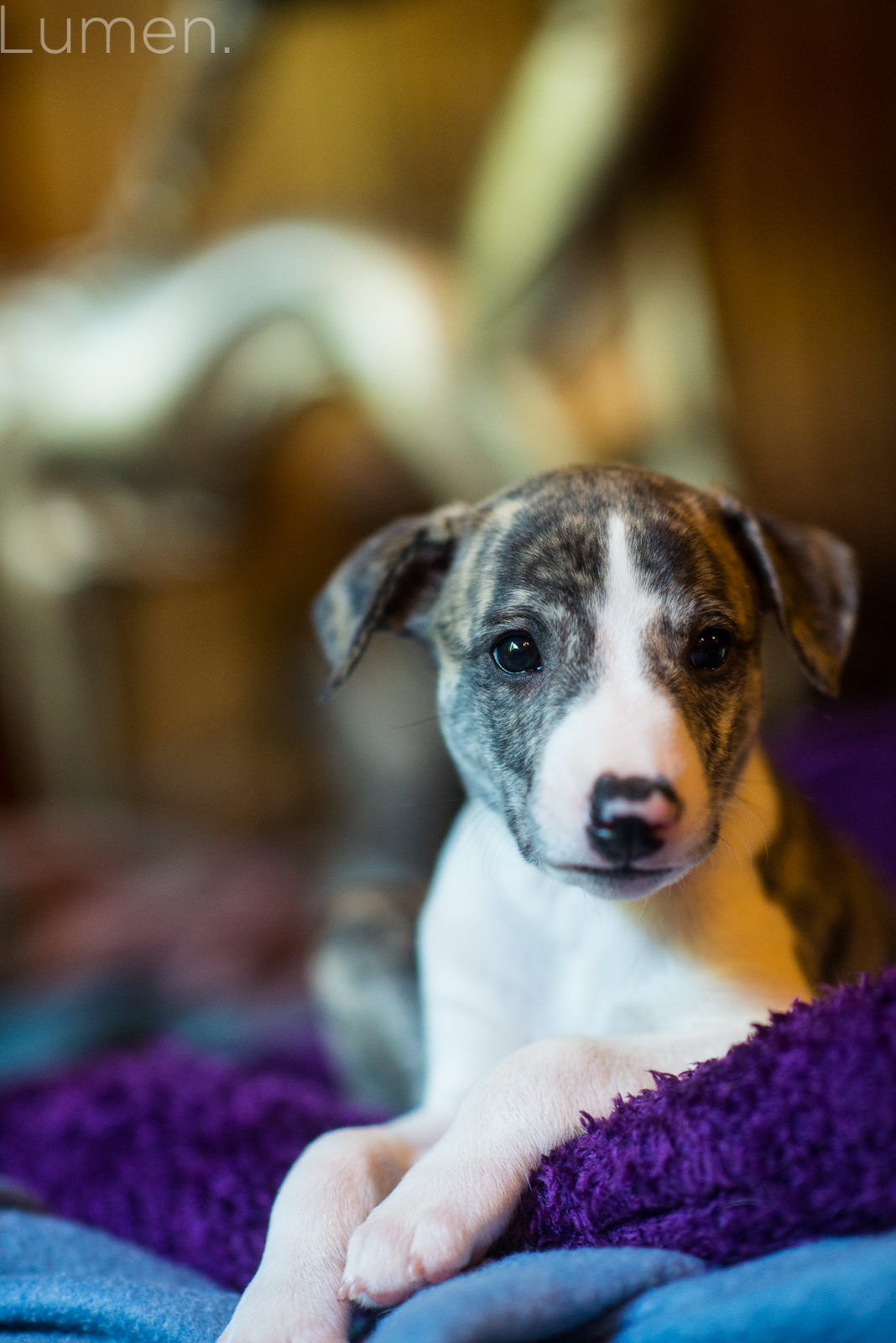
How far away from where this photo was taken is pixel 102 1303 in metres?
1.02

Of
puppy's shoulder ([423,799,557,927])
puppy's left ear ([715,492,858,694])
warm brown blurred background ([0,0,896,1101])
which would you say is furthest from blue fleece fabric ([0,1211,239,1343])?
warm brown blurred background ([0,0,896,1101])

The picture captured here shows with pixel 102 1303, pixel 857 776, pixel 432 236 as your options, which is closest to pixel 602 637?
pixel 102 1303

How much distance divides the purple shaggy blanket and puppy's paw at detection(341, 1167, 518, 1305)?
5 centimetres

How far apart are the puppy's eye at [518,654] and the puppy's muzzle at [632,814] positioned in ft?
0.87

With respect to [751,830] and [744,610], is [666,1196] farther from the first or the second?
[744,610]

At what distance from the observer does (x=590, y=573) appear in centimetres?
125

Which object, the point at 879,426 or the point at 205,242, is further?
the point at 879,426

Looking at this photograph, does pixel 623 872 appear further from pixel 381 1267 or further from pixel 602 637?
pixel 381 1267

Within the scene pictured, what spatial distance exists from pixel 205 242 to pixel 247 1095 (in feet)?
7.98

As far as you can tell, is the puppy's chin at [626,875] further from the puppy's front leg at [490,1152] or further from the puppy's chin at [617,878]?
the puppy's front leg at [490,1152]

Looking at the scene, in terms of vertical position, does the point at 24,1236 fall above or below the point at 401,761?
above

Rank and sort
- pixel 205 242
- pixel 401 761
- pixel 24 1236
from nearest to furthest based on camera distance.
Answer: pixel 24 1236 → pixel 205 242 → pixel 401 761

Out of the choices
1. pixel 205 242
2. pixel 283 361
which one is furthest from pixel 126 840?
pixel 205 242

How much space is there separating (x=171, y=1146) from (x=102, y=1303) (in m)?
0.39
